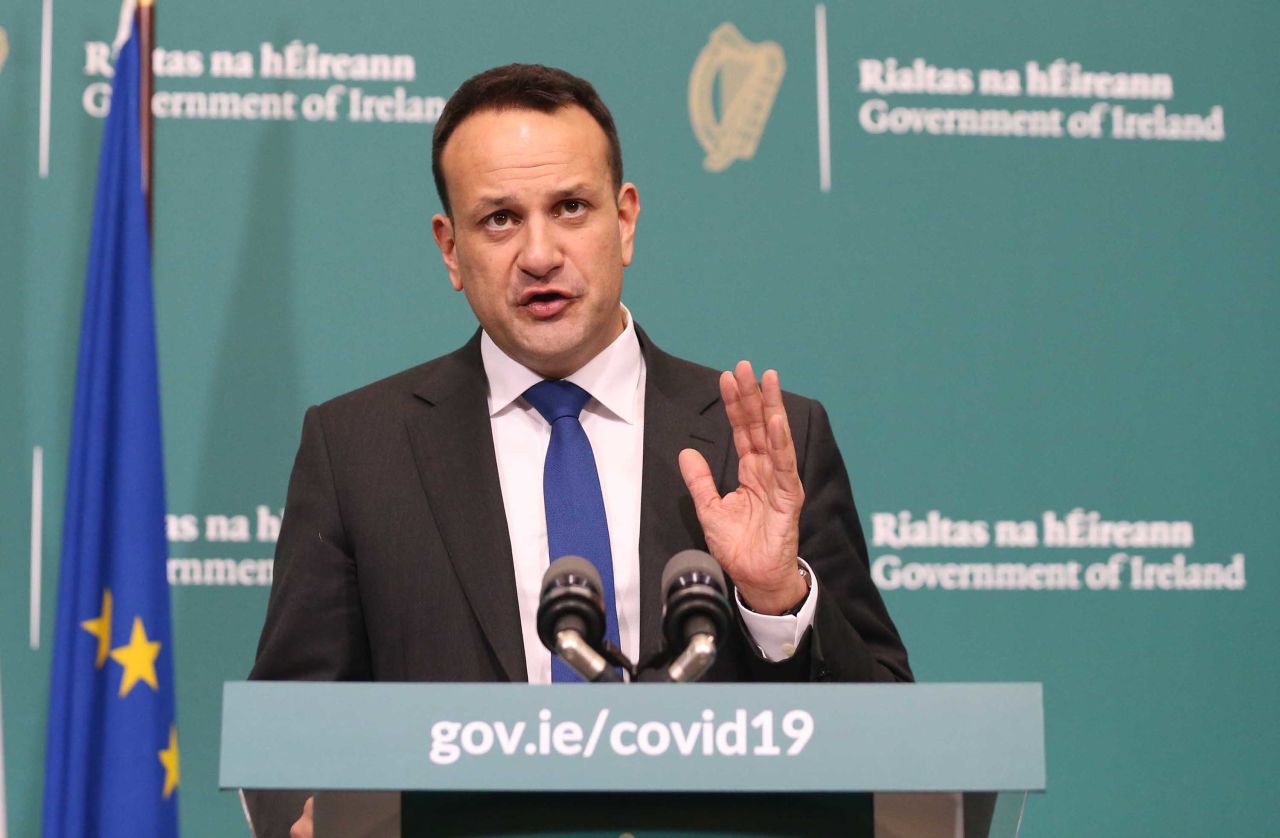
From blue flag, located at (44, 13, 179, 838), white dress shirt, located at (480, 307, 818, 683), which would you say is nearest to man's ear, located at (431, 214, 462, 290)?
white dress shirt, located at (480, 307, 818, 683)

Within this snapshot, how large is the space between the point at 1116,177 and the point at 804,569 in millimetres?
1933

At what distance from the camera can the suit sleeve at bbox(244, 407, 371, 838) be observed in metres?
2.16

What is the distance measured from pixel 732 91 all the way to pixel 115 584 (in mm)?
1700

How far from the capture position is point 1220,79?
352cm

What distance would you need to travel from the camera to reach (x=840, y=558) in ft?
7.39

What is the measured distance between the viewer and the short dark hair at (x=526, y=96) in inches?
90.5

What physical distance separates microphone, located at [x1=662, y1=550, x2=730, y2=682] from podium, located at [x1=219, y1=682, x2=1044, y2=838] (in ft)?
0.26

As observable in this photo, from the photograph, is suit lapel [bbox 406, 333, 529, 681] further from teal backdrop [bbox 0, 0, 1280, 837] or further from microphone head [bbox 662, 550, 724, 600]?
teal backdrop [bbox 0, 0, 1280, 837]

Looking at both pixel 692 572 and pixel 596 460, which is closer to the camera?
pixel 692 572

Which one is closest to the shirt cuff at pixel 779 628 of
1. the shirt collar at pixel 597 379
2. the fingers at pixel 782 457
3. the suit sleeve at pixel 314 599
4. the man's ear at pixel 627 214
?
the fingers at pixel 782 457

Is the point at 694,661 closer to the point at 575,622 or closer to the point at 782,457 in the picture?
the point at 575,622

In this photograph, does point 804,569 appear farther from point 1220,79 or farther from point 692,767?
point 1220,79

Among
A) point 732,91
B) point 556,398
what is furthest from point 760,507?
point 732,91

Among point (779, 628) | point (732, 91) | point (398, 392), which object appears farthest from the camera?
point (732, 91)
